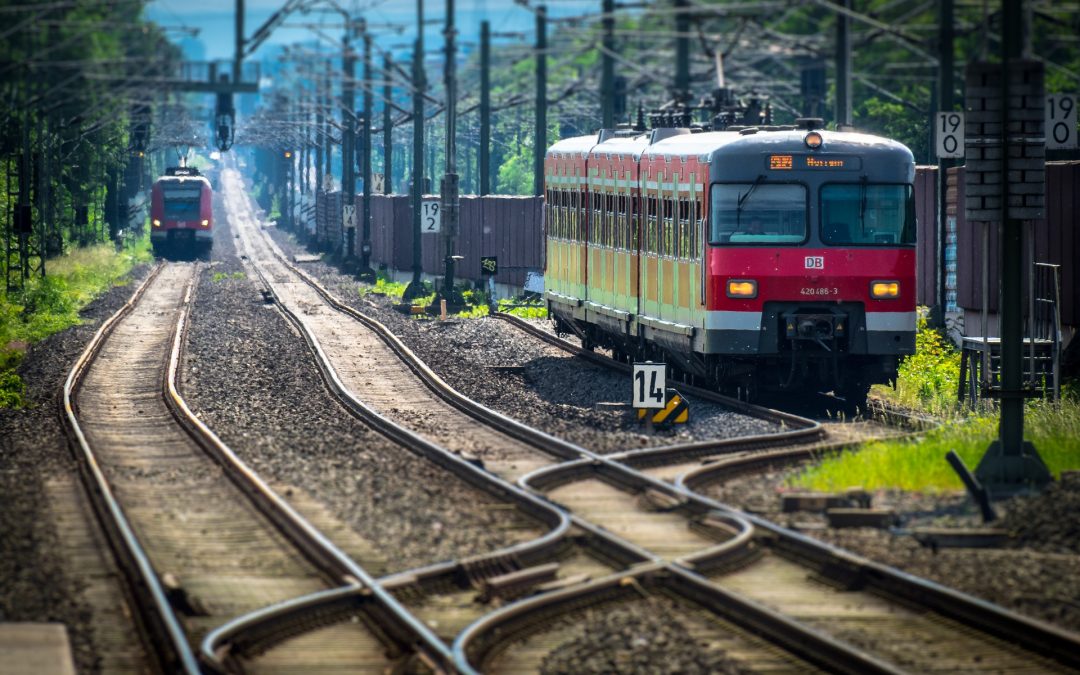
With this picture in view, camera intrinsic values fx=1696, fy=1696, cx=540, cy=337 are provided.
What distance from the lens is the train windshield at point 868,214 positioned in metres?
19.1

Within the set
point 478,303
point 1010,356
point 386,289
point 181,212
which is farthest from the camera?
point 181,212

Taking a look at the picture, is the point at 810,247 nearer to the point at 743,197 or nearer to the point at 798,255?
the point at 798,255

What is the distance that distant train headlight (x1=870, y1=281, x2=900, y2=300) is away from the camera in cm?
1914

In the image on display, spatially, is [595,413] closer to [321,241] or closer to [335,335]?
[335,335]

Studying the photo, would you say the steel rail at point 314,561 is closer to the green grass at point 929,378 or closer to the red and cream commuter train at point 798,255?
the red and cream commuter train at point 798,255

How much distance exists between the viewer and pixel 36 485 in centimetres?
1449

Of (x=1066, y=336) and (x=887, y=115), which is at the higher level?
(x=887, y=115)

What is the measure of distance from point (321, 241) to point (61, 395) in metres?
60.4

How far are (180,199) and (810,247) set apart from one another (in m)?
53.3

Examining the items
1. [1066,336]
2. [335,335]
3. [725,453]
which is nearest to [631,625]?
[725,453]

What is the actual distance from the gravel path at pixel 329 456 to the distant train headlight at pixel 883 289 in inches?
230

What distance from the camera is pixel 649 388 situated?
58.2ft

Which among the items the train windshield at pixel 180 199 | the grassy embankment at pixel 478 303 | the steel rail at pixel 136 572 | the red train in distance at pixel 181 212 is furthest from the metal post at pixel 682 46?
the train windshield at pixel 180 199

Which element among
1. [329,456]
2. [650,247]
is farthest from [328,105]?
[329,456]
